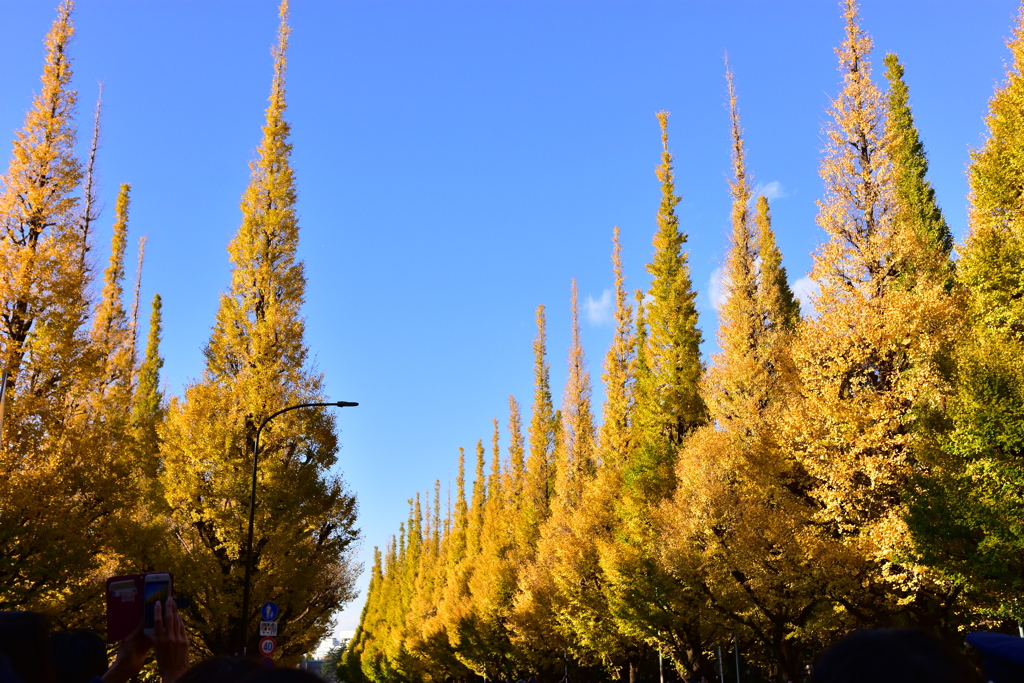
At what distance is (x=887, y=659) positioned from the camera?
4.83ft

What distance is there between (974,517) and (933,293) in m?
5.96

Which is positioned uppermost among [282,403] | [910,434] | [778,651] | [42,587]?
[282,403]

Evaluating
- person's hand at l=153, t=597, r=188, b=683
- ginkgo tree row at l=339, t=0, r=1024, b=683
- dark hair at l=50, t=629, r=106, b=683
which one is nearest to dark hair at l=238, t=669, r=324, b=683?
person's hand at l=153, t=597, r=188, b=683

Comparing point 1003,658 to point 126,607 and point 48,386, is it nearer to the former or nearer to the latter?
point 126,607

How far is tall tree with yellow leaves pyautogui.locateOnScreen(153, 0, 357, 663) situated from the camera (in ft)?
Answer: 76.3

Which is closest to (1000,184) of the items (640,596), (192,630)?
(640,596)

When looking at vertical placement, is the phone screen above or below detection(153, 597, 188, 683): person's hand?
above

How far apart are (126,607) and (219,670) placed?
1.98 m

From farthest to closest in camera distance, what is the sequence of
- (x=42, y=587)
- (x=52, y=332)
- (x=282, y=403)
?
(x=282, y=403) → (x=52, y=332) → (x=42, y=587)

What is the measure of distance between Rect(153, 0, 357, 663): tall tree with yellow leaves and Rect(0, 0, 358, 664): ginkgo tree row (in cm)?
5

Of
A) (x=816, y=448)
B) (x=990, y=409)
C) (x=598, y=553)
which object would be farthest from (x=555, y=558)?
(x=990, y=409)

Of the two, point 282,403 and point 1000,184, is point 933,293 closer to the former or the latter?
point 1000,184

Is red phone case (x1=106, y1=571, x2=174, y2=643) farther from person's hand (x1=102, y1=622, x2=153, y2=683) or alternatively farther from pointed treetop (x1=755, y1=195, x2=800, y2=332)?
pointed treetop (x1=755, y1=195, x2=800, y2=332)

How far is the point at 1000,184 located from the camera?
15.7 m
